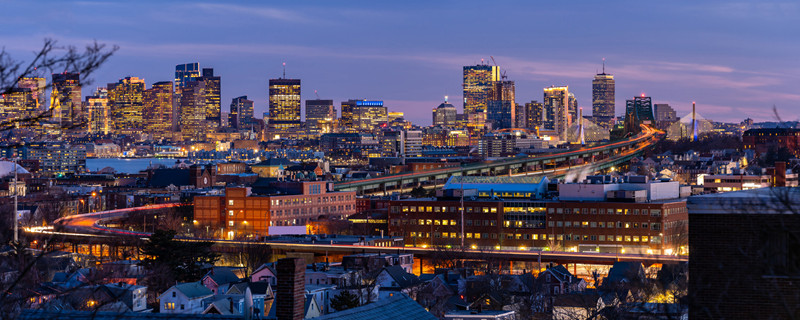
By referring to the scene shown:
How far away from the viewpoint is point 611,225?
86.3 m

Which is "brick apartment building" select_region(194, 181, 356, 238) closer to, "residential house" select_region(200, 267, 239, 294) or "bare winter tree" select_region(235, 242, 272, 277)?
"bare winter tree" select_region(235, 242, 272, 277)

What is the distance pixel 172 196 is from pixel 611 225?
→ 186 ft

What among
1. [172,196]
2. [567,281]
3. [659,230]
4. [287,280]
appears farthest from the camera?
[172,196]

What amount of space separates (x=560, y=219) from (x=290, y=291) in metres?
73.8

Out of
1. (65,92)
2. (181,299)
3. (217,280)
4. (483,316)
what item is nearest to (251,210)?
(217,280)

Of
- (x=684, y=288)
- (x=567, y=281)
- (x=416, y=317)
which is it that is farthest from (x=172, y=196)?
(x=416, y=317)

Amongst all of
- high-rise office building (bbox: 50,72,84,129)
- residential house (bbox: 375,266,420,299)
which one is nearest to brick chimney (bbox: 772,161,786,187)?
high-rise office building (bbox: 50,72,84,129)

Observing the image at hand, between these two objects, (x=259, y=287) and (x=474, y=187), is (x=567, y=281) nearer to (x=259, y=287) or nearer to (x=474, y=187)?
(x=259, y=287)

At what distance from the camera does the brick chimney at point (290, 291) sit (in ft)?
50.7

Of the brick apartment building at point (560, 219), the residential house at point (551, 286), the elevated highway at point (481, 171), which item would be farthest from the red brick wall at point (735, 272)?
the elevated highway at point (481, 171)

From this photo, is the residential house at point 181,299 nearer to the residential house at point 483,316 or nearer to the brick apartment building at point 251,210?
the residential house at point 483,316

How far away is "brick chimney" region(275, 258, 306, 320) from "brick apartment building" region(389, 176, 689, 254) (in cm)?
6783

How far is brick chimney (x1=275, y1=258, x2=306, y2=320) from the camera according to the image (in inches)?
608

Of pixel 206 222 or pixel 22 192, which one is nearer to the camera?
pixel 206 222
